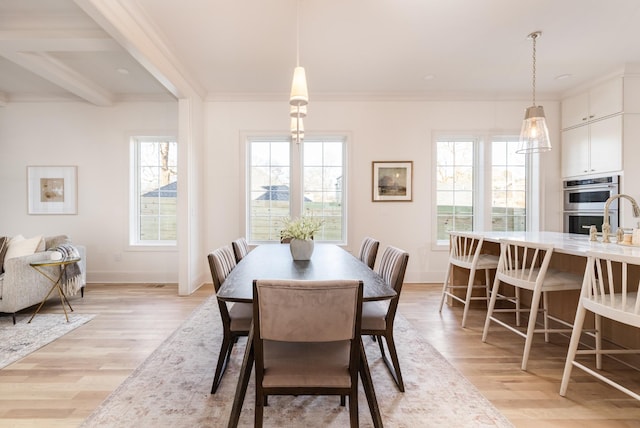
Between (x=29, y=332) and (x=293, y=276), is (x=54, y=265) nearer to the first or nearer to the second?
(x=29, y=332)

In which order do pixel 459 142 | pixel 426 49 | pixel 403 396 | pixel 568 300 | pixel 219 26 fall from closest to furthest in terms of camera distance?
1. pixel 403 396
2. pixel 568 300
3. pixel 219 26
4. pixel 426 49
5. pixel 459 142

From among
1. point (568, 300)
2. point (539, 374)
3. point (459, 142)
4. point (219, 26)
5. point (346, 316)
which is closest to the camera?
point (346, 316)

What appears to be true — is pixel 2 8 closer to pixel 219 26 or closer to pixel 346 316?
pixel 219 26

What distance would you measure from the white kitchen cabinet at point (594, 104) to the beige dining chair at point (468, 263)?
243 centimetres

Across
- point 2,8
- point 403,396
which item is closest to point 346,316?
point 403,396

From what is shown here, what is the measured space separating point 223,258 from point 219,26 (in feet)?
7.21

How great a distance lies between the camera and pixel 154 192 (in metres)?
4.73

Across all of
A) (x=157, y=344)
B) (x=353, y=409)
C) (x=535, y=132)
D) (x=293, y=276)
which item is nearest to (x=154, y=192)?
(x=157, y=344)

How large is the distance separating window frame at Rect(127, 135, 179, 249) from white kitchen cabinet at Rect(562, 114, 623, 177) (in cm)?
576

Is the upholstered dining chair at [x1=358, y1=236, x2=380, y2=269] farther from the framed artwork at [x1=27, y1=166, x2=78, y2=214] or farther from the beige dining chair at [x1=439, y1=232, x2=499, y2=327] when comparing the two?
the framed artwork at [x1=27, y1=166, x2=78, y2=214]

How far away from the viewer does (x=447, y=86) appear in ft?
14.0

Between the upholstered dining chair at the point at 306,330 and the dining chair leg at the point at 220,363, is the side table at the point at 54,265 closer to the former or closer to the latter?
the dining chair leg at the point at 220,363

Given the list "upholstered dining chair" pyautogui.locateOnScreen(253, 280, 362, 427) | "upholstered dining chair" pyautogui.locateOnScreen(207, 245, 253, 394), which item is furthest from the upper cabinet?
"upholstered dining chair" pyautogui.locateOnScreen(207, 245, 253, 394)

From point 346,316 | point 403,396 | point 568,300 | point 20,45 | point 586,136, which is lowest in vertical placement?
point 403,396
